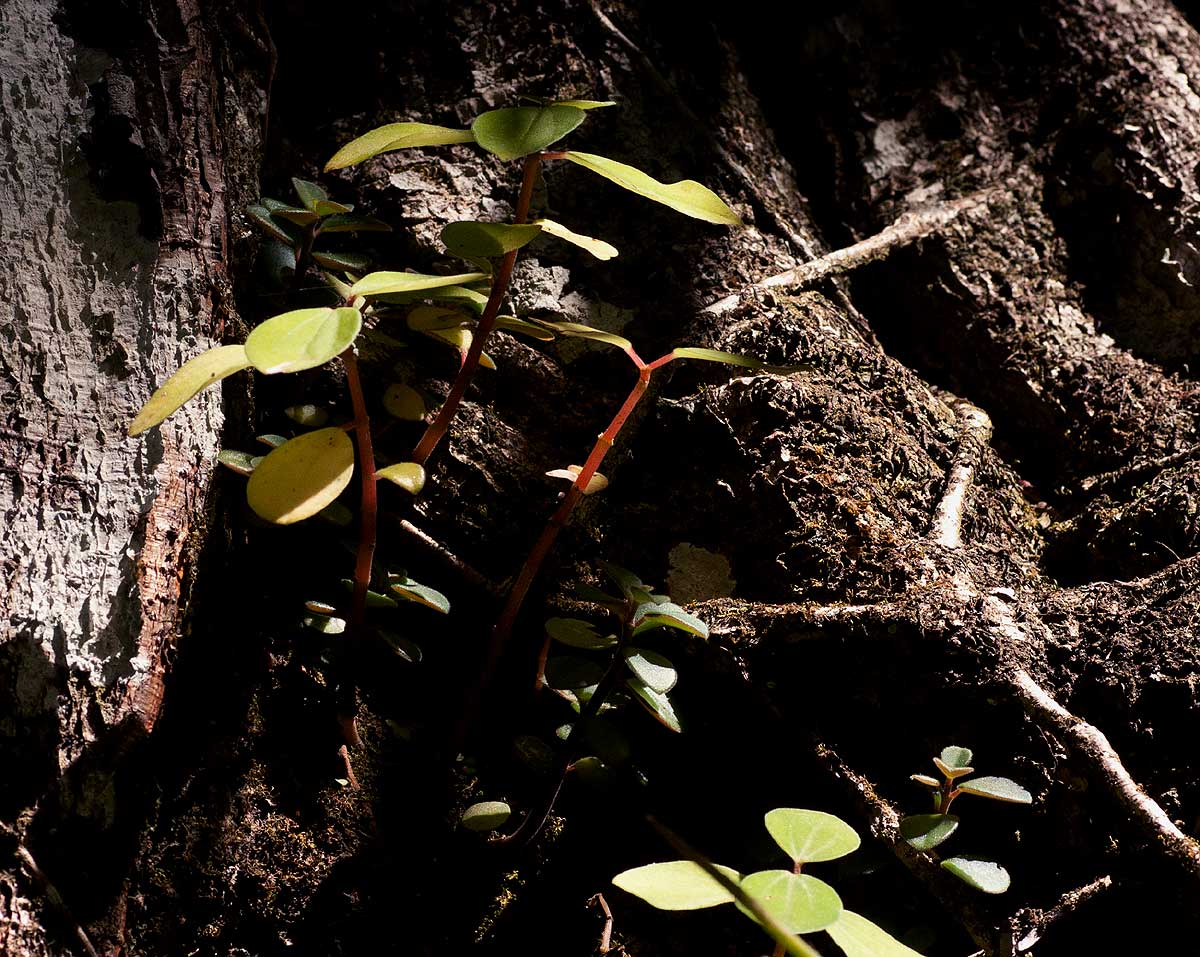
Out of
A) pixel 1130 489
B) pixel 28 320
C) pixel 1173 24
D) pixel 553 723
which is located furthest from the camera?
pixel 1173 24

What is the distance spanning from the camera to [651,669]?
1.14 m

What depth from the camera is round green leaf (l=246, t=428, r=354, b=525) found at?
38.3 inches

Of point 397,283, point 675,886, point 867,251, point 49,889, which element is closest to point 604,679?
point 675,886

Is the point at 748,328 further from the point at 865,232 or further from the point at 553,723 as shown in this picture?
the point at 553,723

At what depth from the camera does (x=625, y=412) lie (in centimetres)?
116

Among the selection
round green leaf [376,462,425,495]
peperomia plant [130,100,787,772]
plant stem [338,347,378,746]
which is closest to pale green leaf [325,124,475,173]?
peperomia plant [130,100,787,772]

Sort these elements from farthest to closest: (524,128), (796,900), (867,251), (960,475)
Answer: (867,251) < (960,475) < (524,128) < (796,900)

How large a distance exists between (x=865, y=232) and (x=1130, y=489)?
73cm

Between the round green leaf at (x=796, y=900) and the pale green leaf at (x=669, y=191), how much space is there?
708 mm

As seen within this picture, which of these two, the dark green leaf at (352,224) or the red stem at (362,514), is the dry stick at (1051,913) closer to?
the red stem at (362,514)

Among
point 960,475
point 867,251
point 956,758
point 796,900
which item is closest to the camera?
point 796,900

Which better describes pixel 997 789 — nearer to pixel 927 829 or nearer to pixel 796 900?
pixel 927 829

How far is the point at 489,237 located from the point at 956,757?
0.82 meters

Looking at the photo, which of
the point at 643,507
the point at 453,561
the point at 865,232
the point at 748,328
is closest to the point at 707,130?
the point at 865,232
